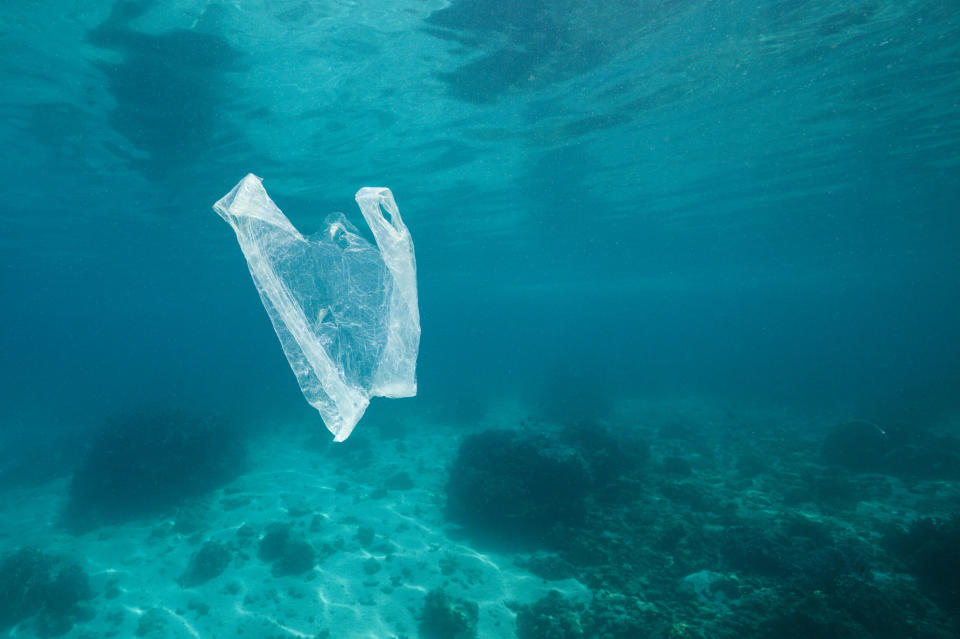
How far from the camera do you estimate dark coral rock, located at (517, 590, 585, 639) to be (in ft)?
21.0

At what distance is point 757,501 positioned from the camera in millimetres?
10430

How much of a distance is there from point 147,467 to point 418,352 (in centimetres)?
966

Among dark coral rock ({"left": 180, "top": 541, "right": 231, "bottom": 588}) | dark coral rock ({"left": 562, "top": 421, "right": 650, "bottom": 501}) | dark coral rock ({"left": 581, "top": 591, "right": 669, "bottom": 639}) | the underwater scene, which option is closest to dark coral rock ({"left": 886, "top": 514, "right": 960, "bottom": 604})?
the underwater scene

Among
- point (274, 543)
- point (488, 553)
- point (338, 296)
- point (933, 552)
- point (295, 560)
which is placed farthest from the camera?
point (274, 543)

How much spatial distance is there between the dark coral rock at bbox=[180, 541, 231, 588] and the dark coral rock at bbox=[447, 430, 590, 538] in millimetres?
4696

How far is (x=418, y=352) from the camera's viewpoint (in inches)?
307

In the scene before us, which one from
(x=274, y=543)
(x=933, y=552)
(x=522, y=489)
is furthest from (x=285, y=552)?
(x=933, y=552)

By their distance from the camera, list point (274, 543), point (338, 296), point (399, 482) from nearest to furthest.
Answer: point (338, 296), point (274, 543), point (399, 482)

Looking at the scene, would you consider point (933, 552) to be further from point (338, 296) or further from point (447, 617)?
point (338, 296)

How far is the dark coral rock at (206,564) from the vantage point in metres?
8.48

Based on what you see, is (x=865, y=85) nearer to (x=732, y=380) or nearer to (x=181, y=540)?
(x=181, y=540)

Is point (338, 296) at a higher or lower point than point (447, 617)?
higher

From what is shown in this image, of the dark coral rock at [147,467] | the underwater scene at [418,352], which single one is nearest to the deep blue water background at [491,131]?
the underwater scene at [418,352]

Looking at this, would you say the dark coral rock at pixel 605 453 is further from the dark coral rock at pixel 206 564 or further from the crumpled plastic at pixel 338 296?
the crumpled plastic at pixel 338 296
